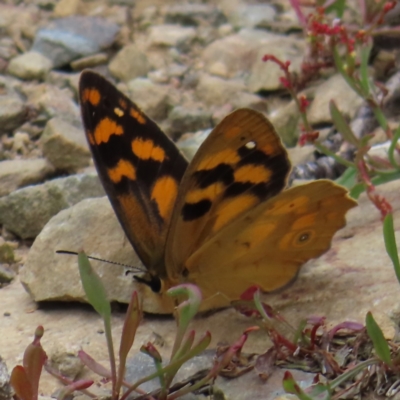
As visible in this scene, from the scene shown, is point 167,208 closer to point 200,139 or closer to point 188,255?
point 188,255

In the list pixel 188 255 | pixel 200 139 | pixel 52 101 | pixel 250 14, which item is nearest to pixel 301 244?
pixel 188 255

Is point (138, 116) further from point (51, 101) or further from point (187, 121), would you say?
point (51, 101)

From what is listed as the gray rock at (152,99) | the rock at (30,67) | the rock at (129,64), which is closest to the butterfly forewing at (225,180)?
the gray rock at (152,99)

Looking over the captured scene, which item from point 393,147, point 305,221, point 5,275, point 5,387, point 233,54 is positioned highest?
point 233,54

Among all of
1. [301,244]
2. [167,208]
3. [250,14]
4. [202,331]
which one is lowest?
[202,331]

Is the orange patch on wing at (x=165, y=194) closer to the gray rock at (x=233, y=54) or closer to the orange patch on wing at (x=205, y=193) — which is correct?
the orange patch on wing at (x=205, y=193)

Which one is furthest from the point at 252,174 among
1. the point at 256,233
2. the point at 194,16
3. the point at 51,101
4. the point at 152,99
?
the point at 194,16

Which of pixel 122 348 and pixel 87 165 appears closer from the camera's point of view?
pixel 122 348
